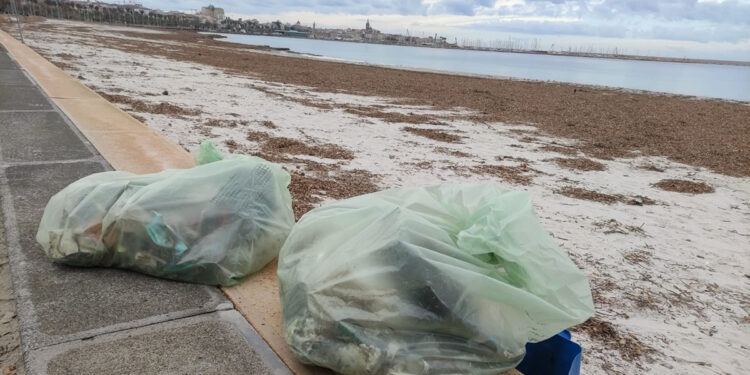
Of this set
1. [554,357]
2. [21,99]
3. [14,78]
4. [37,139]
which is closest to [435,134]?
[37,139]

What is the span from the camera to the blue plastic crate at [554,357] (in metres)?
1.97

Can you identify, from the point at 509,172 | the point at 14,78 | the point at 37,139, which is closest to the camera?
the point at 37,139

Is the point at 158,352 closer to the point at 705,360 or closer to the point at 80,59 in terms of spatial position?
the point at 705,360

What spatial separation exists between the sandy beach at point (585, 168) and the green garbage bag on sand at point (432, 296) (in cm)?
106

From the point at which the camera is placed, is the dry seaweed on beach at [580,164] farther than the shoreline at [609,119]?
No

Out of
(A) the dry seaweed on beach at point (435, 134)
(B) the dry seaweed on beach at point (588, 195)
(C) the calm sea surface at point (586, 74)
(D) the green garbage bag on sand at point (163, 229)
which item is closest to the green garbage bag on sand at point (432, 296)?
(D) the green garbage bag on sand at point (163, 229)

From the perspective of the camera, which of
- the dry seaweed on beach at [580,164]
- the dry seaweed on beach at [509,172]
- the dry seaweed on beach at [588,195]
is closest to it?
the dry seaweed on beach at [588,195]

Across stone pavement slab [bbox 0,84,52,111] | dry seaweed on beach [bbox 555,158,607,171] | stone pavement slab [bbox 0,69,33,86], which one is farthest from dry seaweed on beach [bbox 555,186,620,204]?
stone pavement slab [bbox 0,69,33,86]

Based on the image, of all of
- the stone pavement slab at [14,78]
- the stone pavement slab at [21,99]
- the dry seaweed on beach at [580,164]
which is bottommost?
the dry seaweed on beach at [580,164]

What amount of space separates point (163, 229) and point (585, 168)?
6253mm

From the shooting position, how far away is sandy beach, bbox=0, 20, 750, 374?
3.08 meters

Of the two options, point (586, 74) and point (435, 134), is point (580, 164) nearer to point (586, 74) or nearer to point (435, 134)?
point (435, 134)

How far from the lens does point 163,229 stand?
2428mm

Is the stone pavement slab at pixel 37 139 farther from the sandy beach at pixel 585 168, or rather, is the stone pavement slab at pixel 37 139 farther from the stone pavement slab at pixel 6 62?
the stone pavement slab at pixel 6 62
